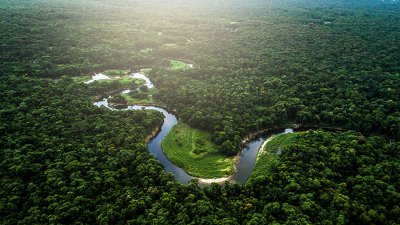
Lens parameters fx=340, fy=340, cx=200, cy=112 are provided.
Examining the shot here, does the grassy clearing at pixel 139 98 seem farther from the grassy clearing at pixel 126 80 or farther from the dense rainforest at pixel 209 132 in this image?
the grassy clearing at pixel 126 80

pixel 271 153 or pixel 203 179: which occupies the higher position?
pixel 271 153

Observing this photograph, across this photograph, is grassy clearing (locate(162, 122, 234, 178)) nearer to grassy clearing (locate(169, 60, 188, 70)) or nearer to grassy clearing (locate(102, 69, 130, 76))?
grassy clearing (locate(102, 69, 130, 76))

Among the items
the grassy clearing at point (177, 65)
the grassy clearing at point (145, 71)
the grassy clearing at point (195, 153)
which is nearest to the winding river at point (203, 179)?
the grassy clearing at point (195, 153)

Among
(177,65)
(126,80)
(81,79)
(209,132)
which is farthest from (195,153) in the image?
(177,65)

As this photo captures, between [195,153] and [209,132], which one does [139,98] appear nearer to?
[209,132]

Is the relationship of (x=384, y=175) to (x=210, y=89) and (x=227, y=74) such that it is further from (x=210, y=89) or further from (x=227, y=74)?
(x=227, y=74)
